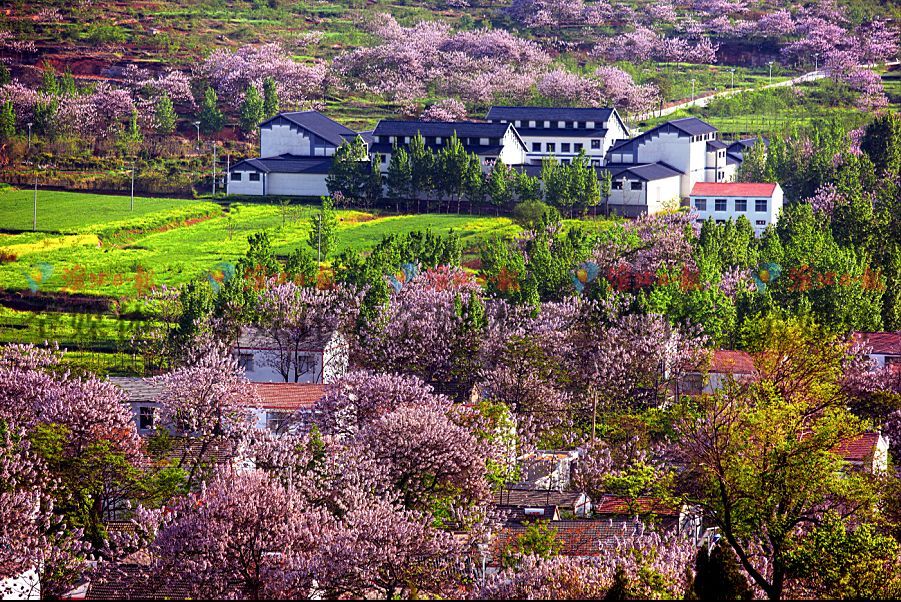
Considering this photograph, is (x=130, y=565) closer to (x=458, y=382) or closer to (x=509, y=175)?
(x=458, y=382)

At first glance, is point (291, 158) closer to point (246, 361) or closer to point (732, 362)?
point (246, 361)

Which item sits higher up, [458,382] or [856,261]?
[856,261]

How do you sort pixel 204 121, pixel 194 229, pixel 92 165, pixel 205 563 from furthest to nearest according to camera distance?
1. pixel 204 121
2. pixel 92 165
3. pixel 194 229
4. pixel 205 563

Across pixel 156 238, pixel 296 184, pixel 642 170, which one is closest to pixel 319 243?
pixel 156 238

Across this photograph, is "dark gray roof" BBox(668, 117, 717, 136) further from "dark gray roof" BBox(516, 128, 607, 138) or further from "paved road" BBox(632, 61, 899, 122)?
"paved road" BBox(632, 61, 899, 122)

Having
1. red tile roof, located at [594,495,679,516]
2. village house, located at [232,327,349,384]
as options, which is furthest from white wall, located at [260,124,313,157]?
red tile roof, located at [594,495,679,516]

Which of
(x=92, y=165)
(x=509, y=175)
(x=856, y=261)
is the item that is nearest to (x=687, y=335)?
(x=856, y=261)
